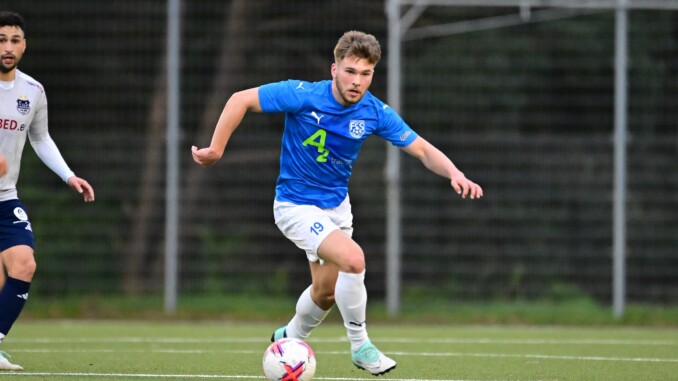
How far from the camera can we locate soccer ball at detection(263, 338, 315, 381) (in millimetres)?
6223

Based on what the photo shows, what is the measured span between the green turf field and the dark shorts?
0.77 metres

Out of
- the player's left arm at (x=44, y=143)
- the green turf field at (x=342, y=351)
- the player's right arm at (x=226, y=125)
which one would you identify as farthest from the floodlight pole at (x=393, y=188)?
the player's right arm at (x=226, y=125)

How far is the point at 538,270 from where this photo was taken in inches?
521

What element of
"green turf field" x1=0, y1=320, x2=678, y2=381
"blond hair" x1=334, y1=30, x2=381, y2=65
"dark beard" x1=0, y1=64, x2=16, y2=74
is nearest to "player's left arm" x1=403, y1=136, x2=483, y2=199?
"blond hair" x1=334, y1=30, x2=381, y2=65

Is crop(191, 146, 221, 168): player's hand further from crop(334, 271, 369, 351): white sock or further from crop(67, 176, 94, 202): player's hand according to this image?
crop(67, 176, 94, 202): player's hand

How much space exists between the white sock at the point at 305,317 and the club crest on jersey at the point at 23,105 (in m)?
2.09

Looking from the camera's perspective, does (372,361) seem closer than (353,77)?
Yes

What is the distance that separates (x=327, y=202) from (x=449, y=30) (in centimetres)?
720

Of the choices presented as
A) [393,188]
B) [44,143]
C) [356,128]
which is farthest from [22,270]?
[393,188]

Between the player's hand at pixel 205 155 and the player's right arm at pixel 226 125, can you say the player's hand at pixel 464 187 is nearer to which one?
the player's right arm at pixel 226 125

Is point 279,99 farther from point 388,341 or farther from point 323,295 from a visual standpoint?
point 388,341

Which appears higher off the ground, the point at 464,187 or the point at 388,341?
the point at 464,187

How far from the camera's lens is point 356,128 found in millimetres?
7043

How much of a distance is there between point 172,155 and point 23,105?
19.1 ft
